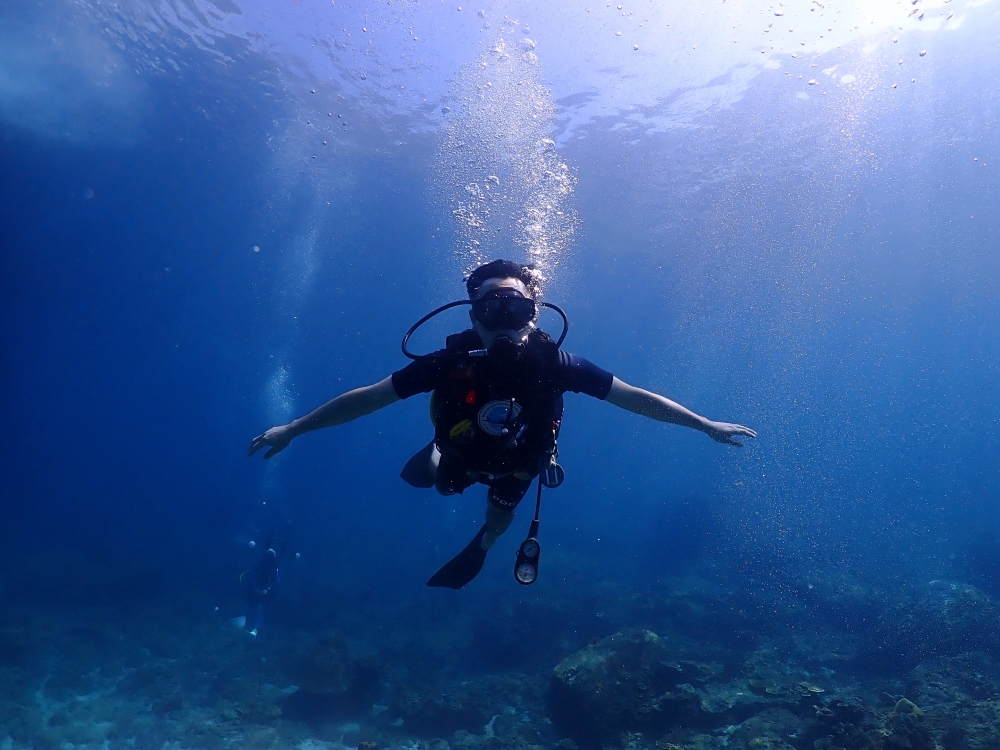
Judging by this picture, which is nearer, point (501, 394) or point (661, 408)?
point (501, 394)

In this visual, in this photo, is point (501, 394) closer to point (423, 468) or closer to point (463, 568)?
point (423, 468)

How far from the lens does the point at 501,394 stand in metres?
3.74

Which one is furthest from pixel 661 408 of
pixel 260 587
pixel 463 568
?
pixel 260 587

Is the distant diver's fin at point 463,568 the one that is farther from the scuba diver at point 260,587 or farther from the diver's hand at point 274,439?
the scuba diver at point 260,587

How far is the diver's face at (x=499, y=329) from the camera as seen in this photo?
3.47 meters

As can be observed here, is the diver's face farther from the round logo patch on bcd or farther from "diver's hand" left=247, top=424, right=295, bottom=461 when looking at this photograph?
"diver's hand" left=247, top=424, right=295, bottom=461

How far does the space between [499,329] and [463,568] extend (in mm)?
2847

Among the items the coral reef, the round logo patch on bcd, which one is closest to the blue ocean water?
the coral reef

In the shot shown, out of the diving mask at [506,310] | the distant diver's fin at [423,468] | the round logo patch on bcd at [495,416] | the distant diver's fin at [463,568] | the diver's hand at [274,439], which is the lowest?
the distant diver's fin at [463,568]

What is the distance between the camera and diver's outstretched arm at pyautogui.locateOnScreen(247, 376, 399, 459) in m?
3.68

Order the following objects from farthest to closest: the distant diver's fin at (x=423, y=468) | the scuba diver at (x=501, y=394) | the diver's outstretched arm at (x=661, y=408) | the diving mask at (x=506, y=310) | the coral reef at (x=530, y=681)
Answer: the coral reef at (x=530, y=681) → the distant diver's fin at (x=423, y=468) → the diver's outstretched arm at (x=661, y=408) → the scuba diver at (x=501, y=394) → the diving mask at (x=506, y=310)

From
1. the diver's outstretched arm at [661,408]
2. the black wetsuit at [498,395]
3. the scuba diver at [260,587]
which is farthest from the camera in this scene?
the scuba diver at [260,587]

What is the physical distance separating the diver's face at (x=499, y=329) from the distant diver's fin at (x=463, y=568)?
7.94 feet

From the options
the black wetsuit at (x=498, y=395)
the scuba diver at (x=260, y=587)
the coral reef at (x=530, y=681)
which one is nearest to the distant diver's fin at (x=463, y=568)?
the black wetsuit at (x=498, y=395)
